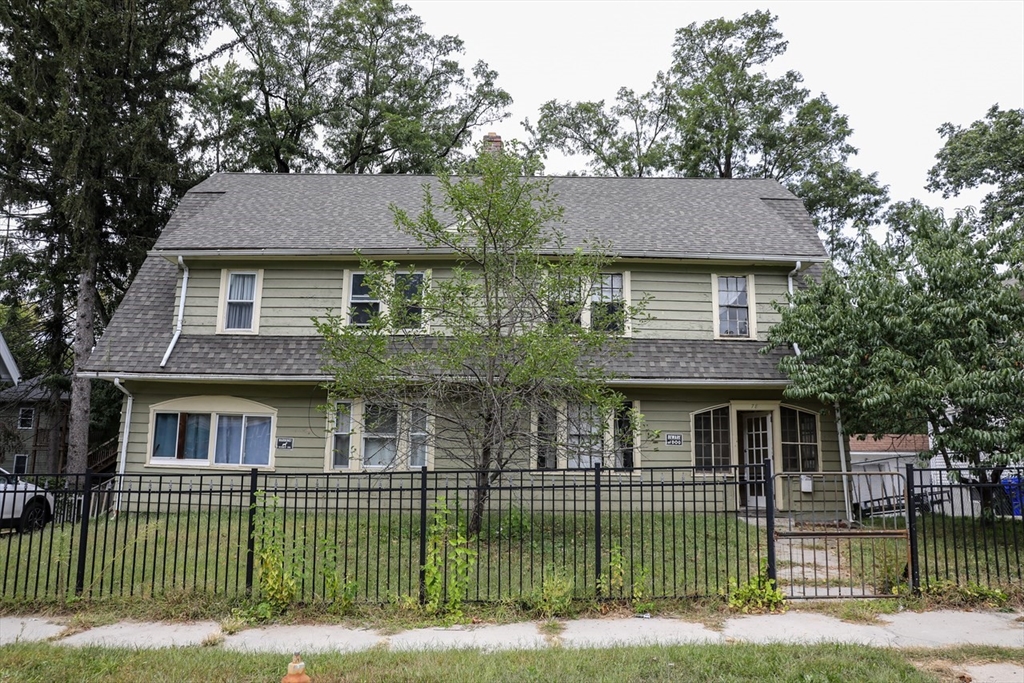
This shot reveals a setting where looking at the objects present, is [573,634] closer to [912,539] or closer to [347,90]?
[912,539]

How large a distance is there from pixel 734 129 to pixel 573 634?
2536 cm

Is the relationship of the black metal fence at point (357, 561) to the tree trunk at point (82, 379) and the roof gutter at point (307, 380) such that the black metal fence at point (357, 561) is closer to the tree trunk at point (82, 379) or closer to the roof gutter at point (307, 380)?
the roof gutter at point (307, 380)

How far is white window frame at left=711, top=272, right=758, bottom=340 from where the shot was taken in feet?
48.0

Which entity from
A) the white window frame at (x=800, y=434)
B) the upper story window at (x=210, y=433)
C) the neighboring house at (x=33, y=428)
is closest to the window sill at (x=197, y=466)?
the upper story window at (x=210, y=433)

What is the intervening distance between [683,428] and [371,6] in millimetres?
23014

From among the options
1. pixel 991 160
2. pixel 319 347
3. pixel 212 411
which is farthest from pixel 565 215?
pixel 991 160

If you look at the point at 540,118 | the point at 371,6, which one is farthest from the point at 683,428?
the point at 371,6

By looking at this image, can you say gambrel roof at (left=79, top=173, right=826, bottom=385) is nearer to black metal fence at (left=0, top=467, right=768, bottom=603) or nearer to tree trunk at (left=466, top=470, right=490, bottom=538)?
tree trunk at (left=466, top=470, right=490, bottom=538)

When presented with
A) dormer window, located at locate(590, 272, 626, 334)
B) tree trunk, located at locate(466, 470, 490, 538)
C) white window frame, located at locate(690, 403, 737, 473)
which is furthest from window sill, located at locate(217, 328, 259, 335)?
white window frame, located at locate(690, 403, 737, 473)

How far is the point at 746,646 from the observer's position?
619cm

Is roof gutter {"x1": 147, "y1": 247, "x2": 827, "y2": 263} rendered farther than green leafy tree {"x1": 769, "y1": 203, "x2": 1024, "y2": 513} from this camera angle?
Yes

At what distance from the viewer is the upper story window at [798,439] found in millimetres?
14258

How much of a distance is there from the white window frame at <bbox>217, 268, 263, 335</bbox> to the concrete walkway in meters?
7.99

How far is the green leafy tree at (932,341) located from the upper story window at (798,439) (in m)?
1.46
